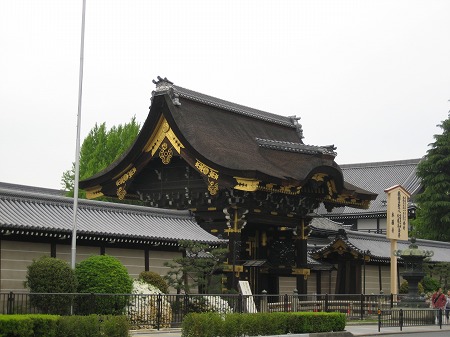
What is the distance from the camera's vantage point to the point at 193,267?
110ft

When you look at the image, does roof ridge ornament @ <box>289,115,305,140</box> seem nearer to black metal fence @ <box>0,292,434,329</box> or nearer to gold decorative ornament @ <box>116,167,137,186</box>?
gold decorative ornament @ <box>116,167,137,186</box>

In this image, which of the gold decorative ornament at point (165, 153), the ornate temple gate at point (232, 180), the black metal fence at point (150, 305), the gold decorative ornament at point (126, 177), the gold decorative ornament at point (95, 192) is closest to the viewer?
the black metal fence at point (150, 305)

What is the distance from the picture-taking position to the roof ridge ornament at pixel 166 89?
4078cm

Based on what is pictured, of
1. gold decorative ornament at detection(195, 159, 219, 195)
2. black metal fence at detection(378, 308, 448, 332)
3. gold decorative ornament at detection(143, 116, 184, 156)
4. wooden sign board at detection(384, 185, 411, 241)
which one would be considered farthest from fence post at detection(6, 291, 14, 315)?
wooden sign board at detection(384, 185, 411, 241)

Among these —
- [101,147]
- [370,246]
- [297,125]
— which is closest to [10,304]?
[297,125]

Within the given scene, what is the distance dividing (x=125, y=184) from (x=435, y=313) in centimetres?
1687

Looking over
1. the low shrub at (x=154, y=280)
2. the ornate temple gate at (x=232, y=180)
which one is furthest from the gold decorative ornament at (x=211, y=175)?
the low shrub at (x=154, y=280)

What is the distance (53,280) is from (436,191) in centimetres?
4425

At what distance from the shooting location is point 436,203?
212 feet

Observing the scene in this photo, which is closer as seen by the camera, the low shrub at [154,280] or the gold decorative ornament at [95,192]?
the low shrub at [154,280]

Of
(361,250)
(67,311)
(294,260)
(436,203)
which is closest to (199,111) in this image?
(294,260)

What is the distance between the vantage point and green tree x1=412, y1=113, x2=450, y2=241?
214ft

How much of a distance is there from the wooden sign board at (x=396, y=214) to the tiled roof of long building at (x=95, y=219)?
11.1 meters

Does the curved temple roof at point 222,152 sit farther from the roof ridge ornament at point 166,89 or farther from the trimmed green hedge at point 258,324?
the trimmed green hedge at point 258,324
